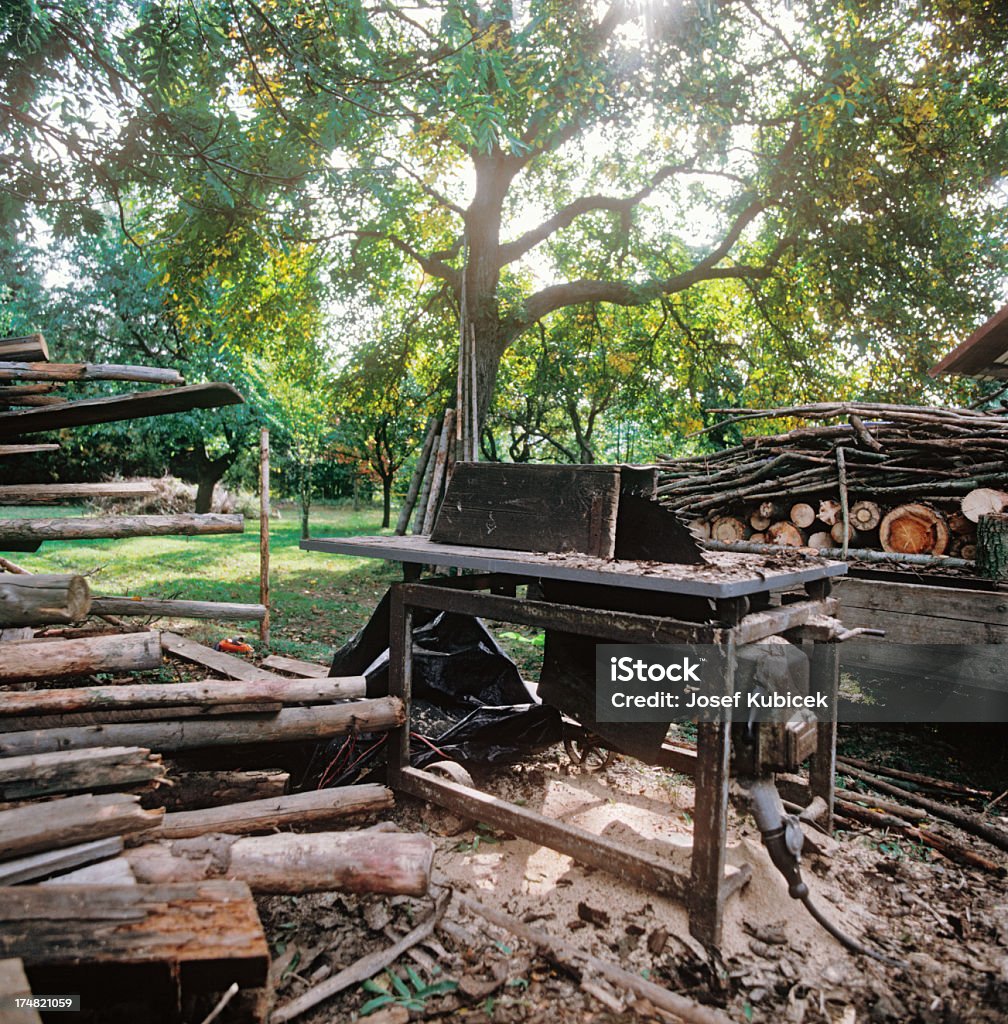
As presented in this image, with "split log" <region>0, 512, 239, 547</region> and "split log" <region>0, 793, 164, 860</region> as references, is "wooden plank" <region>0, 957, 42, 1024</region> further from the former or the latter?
"split log" <region>0, 512, 239, 547</region>

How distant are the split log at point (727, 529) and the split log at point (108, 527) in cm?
384

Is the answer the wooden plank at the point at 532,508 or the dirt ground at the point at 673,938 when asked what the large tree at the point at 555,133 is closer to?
the wooden plank at the point at 532,508

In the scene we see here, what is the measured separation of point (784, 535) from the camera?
17.2 ft

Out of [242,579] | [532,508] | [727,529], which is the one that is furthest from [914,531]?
[242,579]

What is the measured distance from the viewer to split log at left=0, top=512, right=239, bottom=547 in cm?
323

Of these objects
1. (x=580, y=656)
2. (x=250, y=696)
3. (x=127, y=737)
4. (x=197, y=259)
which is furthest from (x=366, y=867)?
(x=197, y=259)

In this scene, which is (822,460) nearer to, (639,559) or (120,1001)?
(639,559)

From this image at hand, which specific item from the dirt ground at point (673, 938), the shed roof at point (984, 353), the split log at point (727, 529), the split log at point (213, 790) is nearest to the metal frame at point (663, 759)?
the dirt ground at point (673, 938)

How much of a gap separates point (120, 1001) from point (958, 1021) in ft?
8.08

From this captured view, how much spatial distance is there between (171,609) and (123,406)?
2104 mm

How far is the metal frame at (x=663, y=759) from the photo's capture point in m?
2.34

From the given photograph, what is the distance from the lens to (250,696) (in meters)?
2.89

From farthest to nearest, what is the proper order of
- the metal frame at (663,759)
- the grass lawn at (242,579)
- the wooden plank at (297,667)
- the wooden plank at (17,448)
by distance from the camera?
the grass lawn at (242,579)
the wooden plank at (297,667)
the wooden plank at (17,448)
the metal frame at (663,759)

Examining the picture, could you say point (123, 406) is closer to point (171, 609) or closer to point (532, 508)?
point (171, 609)
